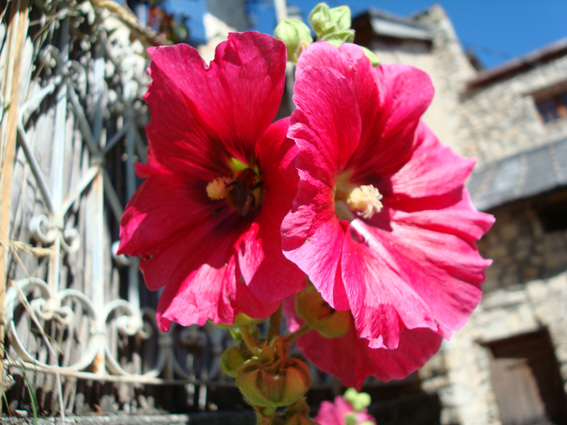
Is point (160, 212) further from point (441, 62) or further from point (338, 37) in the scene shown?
point (441, 62)

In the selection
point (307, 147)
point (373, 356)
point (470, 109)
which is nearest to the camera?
point (307, 147)

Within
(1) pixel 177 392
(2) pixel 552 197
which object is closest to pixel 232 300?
(1) pixel 177 392

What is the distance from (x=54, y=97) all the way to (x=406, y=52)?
6.42 meters

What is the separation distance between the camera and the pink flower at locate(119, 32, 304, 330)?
1.67ft

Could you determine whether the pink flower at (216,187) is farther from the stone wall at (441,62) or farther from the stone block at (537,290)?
the stone wall at (441,62)

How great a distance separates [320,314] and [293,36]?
1.33ft

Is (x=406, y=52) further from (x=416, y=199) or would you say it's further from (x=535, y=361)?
(x=416, y=199)

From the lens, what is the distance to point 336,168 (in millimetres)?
548

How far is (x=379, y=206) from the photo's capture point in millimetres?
633

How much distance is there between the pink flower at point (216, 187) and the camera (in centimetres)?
51

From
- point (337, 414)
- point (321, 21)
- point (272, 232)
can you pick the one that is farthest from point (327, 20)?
point (337, 414)

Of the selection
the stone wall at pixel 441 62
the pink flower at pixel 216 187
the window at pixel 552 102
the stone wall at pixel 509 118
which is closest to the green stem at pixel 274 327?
the pink flower at pixel 216 187

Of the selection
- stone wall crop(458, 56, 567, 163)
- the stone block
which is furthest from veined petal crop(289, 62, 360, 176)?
stone wall crop(458, 56, 567, 163)

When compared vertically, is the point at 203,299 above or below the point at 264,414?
above
